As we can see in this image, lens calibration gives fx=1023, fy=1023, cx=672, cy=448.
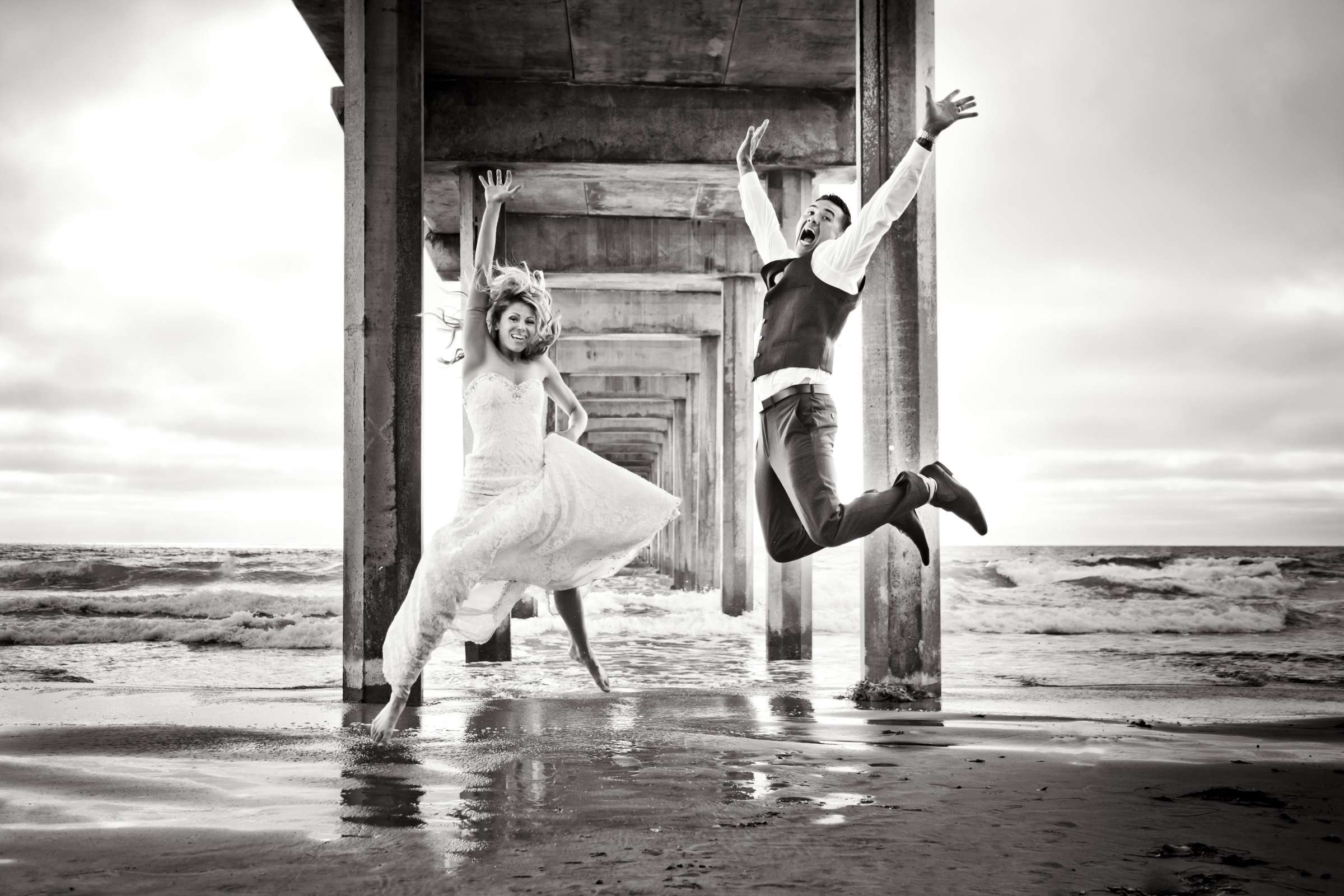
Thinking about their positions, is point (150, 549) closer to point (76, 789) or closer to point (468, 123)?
point (468, 123)

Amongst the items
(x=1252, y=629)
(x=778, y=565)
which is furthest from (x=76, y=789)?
(x=1252, y=629)

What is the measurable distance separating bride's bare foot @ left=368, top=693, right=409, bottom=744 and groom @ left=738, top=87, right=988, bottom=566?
2.04 metres

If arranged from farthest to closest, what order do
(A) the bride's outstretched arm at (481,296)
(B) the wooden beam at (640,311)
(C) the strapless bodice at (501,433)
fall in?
1. (B) the wooden beam at (640,311)
2. (A) the bride's outstretched arm at (481,296)
3. (C) the strapless bodice at (501,433)

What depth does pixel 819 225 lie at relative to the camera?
5.65 m

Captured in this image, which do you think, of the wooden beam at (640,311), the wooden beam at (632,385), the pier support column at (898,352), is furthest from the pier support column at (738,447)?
the wooden beam at (632,385)

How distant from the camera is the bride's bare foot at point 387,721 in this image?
179 inches

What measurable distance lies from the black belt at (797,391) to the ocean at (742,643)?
1856 millimetres

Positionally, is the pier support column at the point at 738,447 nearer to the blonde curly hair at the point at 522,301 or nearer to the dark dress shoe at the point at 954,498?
the dark dress shoe at the point at 954,498

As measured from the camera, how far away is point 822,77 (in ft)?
33.7

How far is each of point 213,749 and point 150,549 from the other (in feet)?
137

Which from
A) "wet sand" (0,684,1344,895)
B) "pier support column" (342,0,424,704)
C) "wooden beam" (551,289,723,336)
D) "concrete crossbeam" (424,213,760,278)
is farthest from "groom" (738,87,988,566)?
"wooden beam" (551,289,723,336)

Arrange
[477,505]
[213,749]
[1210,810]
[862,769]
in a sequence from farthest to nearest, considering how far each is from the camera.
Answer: [477,505] → [213,749] → [862,769] → [1210,810]

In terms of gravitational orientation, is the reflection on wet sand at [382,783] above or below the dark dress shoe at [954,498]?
below

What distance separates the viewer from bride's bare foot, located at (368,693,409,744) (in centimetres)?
455
